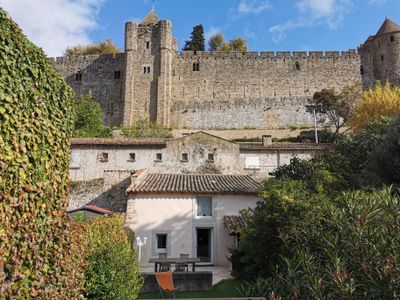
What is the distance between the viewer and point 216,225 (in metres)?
19.1

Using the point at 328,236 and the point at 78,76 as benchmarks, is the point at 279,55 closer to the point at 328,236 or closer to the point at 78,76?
the point at 78,76

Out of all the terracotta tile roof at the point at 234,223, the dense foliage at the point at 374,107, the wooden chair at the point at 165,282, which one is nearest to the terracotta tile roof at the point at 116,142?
the terracotta tile roof at the point at 234,223

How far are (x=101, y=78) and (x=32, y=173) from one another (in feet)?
177

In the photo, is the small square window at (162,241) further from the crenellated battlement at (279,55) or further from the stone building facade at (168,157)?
the crenellated battlement at (279,55)

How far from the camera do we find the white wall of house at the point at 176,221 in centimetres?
1848

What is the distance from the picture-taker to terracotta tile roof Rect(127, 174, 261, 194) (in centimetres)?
1922

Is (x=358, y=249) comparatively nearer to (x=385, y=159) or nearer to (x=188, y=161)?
(x=385, y=159)

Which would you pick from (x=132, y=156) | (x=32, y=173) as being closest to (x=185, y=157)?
(x=132, y=156)

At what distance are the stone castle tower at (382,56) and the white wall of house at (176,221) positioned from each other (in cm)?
4457

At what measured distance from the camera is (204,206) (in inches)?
770

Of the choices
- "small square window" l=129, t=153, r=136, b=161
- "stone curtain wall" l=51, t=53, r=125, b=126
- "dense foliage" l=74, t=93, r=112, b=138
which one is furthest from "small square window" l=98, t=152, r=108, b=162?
"stone curtain wall" l=51, t=53, r=125, b=126

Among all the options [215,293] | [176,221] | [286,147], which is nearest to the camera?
[215,293]

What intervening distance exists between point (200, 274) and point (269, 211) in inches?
162

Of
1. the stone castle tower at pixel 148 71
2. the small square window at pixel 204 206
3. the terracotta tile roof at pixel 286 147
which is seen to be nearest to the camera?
the small square window at pixel 204 206
